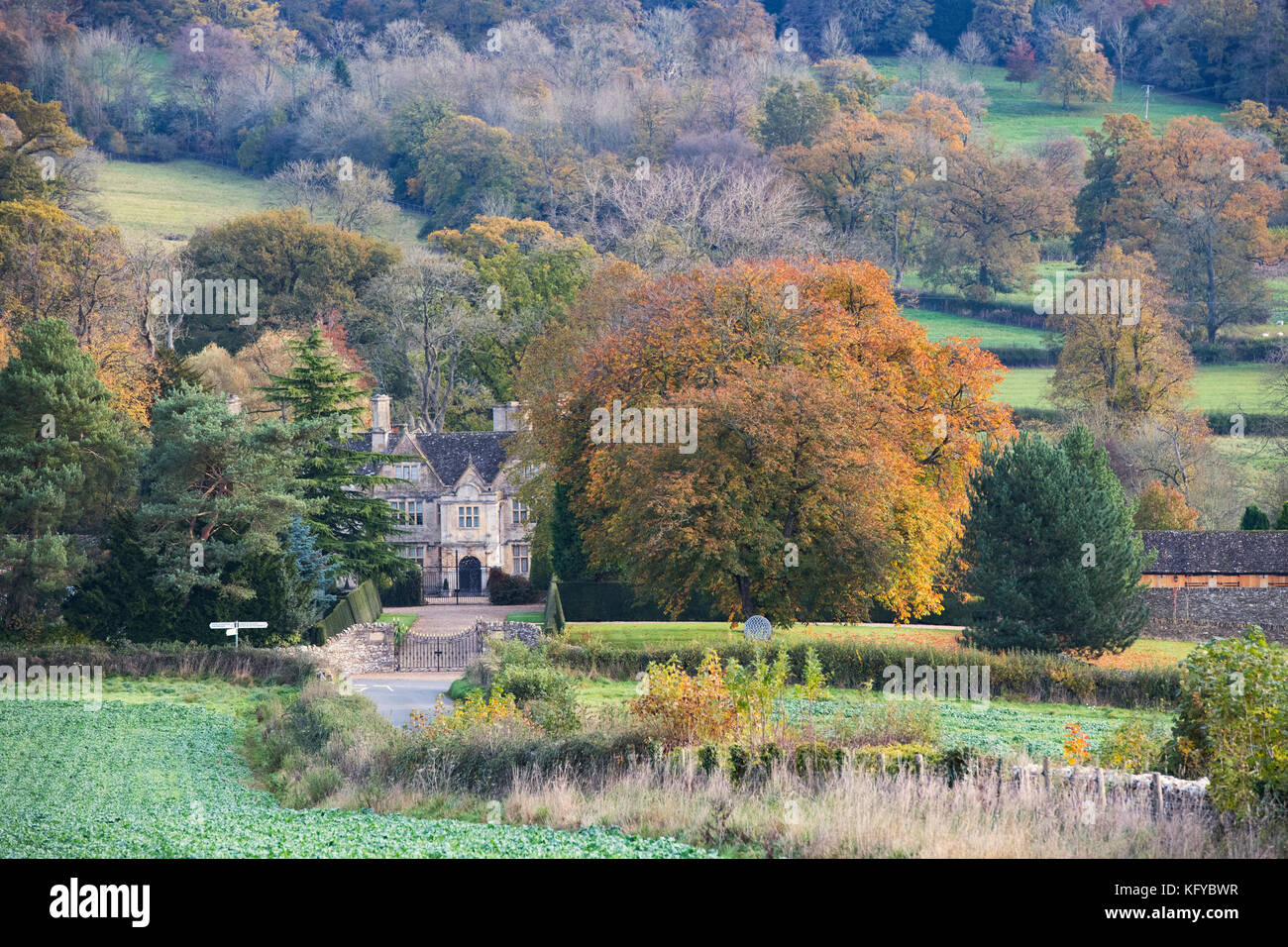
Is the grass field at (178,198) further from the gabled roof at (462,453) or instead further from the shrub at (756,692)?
the shrub at (756,692)

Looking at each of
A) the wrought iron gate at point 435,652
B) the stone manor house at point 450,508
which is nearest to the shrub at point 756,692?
the wrought iron gate at point 435,652

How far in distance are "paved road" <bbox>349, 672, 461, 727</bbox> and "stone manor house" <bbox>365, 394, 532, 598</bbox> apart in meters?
22.8

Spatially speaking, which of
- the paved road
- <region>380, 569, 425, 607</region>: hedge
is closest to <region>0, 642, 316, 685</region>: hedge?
the paved road

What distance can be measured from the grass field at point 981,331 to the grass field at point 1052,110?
3847 centimetres

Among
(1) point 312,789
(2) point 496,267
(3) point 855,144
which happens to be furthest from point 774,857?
(3) point 855,144

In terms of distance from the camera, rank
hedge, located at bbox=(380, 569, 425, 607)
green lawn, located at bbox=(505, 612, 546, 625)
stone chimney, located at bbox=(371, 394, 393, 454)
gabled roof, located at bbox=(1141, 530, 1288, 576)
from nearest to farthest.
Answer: gabled roof, located at bbox=(1141, 530, 1288, 576), green lawn, located at bbox=(505, 612, 546, 625), hedge, located at bbox=(380, 569, 425, 607), stone chimney, located at bbox=(371, 394, 393, 454)

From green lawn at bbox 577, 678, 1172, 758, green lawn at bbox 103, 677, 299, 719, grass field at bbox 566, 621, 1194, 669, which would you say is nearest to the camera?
green lawn at bbox 577, 678, 1172, 758

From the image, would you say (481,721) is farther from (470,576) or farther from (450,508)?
(470,576)

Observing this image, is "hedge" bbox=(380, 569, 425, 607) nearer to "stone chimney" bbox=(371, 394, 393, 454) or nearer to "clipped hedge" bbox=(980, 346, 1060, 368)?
"stone chimney" bbox=(371, 394, 393, 454)

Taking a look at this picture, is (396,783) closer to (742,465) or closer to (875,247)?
(742,465)

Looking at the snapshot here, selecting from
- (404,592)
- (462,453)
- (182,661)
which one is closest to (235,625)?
(182,661)

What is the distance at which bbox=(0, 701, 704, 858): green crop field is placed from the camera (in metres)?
15.4

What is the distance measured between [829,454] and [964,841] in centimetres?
2381

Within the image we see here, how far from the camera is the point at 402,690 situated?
3731cm
